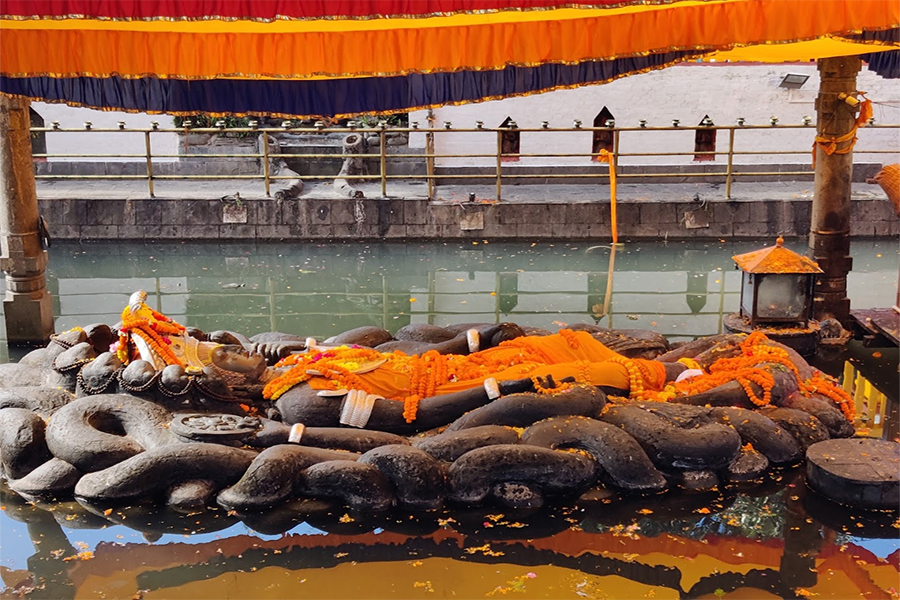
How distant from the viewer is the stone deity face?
5.95 meters

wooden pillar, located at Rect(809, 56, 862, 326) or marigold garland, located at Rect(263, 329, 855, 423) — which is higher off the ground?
wooden pillar, located at Rect(809, 56, 862, 326)

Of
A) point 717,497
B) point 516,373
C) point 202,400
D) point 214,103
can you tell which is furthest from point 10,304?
point 717,497

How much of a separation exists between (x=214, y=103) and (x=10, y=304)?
2374mm

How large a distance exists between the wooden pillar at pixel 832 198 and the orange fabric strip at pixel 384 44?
107 inches

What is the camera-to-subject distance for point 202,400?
5699 mm

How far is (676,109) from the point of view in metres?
13.3

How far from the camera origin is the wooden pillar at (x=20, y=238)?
24.9 feet

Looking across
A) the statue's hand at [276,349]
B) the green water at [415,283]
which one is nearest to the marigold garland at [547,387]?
the statue's hand at [276,349]

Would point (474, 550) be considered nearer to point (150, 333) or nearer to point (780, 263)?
point (150, 333)

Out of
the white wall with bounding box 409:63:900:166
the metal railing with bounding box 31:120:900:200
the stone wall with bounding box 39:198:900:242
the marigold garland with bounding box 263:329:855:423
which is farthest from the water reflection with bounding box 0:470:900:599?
the white wall with bounding box 409:63:900:166

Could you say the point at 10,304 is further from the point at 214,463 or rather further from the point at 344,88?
the point at 214,463

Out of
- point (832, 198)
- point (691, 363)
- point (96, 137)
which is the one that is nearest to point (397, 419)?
point (691, 363)

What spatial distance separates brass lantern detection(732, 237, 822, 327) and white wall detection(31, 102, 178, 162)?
8662 mm

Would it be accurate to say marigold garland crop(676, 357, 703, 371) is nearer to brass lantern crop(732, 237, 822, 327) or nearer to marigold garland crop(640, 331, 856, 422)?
marigold garland crop(640, 331, 856, 422)
